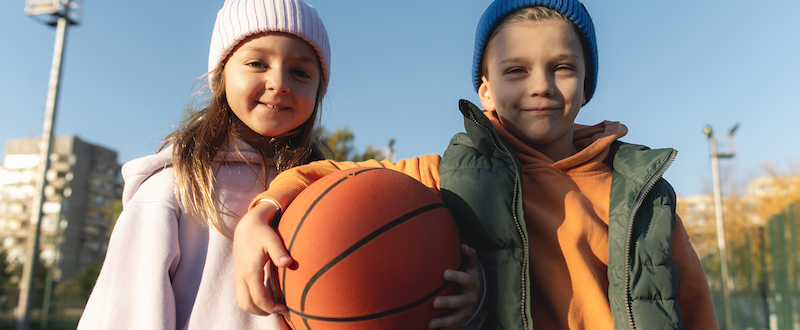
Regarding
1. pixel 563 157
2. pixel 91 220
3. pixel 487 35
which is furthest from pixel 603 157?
pixel 91 220

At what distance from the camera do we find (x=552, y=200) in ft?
6.89

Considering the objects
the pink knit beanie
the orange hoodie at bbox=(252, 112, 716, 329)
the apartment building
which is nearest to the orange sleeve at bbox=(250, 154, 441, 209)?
the orange hoodie at bbox=(252, 112, 716, 329)

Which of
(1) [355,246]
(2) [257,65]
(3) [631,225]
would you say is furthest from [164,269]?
(3) [631,225]

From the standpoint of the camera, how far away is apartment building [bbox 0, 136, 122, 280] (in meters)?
62.8

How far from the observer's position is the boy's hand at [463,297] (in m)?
1.59

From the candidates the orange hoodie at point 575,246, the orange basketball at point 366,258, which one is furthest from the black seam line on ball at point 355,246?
the orange hoodie at point 575,246

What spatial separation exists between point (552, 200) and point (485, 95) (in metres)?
0.70

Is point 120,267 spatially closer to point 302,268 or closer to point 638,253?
point 302,268

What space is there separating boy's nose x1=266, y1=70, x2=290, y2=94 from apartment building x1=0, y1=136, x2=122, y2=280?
215ft

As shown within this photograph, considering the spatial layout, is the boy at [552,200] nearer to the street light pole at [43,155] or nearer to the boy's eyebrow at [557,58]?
the boy's eyebrow at [557,58]

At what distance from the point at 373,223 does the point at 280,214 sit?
0.44m

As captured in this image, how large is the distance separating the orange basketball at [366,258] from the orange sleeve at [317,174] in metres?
0.20

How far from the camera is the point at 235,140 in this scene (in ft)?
7.97

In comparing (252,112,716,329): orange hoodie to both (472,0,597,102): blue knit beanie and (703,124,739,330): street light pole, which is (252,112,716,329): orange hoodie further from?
(703,124,739,330): street light pole
